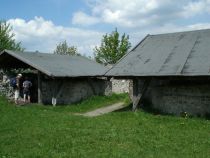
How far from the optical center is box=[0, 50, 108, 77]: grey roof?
863 inches

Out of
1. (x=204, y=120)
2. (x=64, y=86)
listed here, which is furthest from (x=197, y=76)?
(x=64, y=86)

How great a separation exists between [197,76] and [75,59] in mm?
13663

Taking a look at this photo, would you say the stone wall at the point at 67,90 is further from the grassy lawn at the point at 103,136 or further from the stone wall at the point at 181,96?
the stone wall at the point at 181,96

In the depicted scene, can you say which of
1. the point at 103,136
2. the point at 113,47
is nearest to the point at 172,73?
the point at 103,136

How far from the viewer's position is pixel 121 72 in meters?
17.8

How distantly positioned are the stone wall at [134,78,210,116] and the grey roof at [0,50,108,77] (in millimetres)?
5860

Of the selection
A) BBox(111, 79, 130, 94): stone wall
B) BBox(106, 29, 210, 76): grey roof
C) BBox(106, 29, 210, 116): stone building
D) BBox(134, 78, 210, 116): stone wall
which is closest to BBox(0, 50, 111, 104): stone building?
BBox(111, 79, 130, 94): stone wall

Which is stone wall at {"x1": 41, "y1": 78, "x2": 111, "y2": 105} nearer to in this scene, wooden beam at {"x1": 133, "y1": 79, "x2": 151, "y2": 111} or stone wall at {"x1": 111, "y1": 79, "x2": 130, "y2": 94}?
stone wall at {"x1": 111, "y1": 79, "x2": 130, "y2": 94}

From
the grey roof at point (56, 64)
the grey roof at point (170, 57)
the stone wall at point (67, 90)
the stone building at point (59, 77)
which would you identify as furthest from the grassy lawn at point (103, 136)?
the stone wall at point (67, 90)

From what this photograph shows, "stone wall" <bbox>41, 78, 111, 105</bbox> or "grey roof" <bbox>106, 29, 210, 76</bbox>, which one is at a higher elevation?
"grey roof" <bbox>106, 29, 210, 76</bbox>

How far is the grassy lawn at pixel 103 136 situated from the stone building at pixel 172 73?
1229 mm

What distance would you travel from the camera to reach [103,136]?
12273 millimetres

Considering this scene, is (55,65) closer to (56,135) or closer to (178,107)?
(178,107)

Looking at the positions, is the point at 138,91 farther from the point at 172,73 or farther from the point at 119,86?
the point at 119,86
